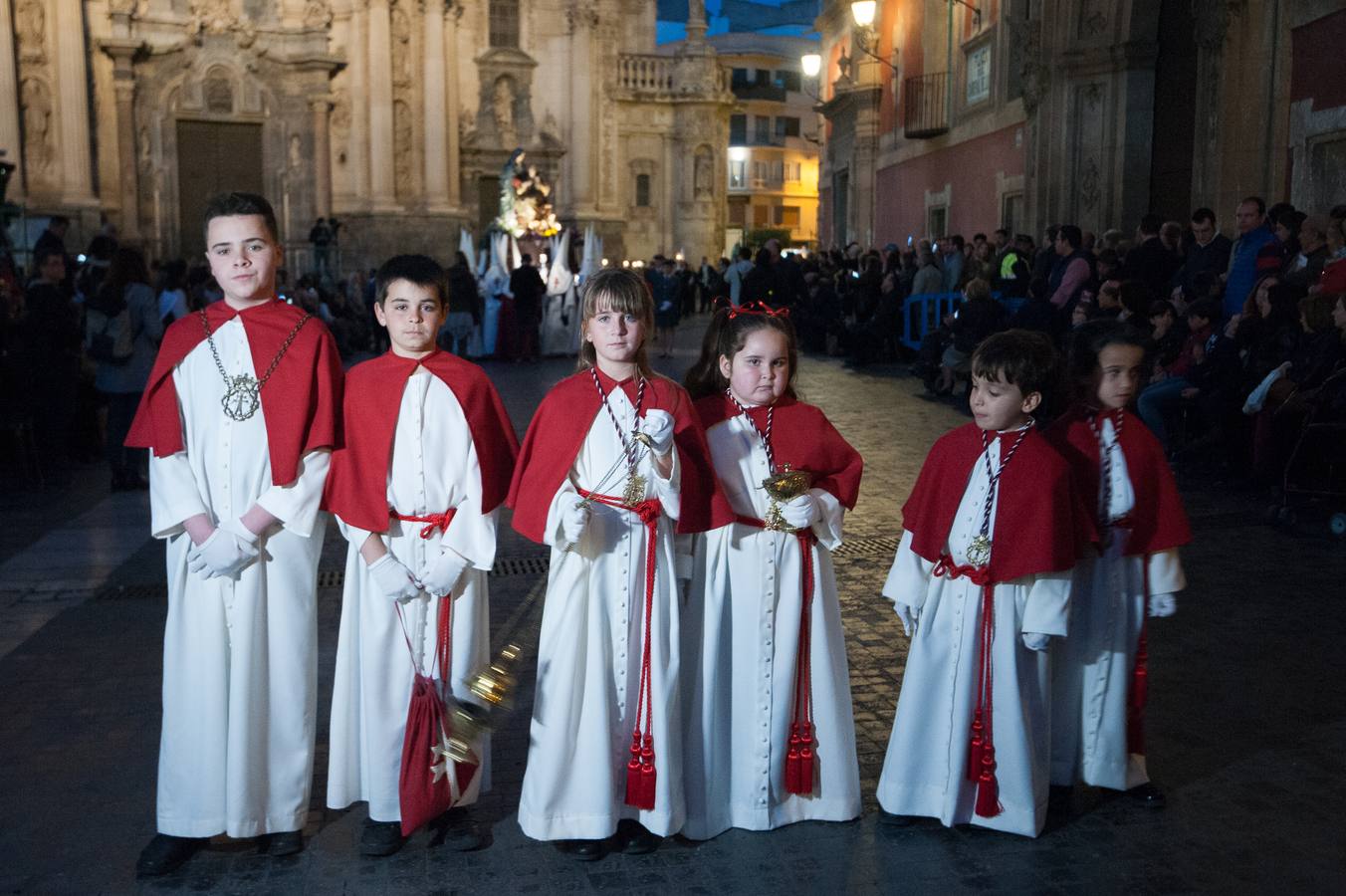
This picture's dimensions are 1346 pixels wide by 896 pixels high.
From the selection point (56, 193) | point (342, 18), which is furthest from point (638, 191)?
point (56, 193)

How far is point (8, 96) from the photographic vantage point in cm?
2436

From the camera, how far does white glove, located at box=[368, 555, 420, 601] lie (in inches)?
140

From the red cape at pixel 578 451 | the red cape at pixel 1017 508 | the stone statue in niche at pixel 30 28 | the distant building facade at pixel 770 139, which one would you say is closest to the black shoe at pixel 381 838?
the red cape at pixel 578 451

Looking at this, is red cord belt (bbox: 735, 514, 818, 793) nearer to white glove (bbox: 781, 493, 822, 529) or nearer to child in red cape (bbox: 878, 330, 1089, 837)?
white glove (bbox: 781, 493, 822, 529)

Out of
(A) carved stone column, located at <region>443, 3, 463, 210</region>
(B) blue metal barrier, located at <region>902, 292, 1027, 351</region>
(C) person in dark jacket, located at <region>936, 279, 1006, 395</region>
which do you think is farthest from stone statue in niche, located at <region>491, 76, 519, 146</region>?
(C) person in dark jacket, located at <region>936, 279, 1006, 395</region>

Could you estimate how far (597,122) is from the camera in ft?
120

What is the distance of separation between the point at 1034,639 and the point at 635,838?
1361 mm

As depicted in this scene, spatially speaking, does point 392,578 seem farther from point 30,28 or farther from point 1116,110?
point 30,28

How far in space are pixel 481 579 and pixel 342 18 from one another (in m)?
29.8

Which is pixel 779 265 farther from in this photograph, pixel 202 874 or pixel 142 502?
pixel 202 874

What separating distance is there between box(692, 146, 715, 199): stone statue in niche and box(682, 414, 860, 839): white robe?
38497 mm

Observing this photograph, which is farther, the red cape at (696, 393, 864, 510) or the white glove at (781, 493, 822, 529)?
the red cape at (696, 393, 864, 510)

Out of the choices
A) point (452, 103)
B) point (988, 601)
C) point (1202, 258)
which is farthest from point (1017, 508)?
point (452, 103)

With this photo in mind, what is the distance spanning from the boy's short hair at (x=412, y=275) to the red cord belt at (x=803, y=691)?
1154 mm
